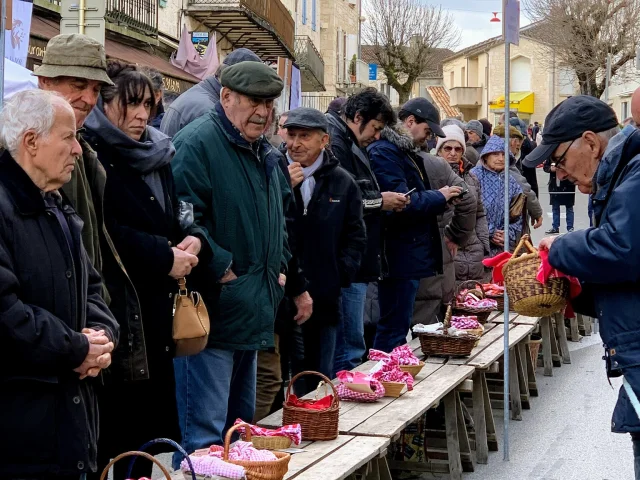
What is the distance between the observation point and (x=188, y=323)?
16.4 feet

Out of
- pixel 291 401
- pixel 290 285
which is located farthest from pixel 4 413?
pixel 290 285

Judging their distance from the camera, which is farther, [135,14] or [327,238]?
[135,14]

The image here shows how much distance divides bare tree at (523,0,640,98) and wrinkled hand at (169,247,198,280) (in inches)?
1691

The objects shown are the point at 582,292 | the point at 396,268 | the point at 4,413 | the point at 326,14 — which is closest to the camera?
the point at 4,413

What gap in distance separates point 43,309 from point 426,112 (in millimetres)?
5620

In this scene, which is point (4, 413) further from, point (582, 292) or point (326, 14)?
point (326, 14)

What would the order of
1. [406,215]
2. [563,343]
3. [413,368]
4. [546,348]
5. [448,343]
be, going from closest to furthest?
[413,368] → [448,343] → [406,215] → [546,348] → [563,343]

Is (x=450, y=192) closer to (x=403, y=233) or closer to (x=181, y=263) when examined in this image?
(x=403, y=233)

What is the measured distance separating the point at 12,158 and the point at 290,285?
9.29 feet

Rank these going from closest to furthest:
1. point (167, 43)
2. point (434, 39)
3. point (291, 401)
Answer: point (291, 401), point (167, 43), point (434, 39)

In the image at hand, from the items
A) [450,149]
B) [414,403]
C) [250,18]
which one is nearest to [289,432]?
[414,403]

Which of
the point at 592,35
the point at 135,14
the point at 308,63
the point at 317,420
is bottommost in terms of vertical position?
the point at 317,420

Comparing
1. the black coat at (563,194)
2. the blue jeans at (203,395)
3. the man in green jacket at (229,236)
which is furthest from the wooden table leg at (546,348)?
the black coat at (563,194)

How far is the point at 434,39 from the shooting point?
198 ft
